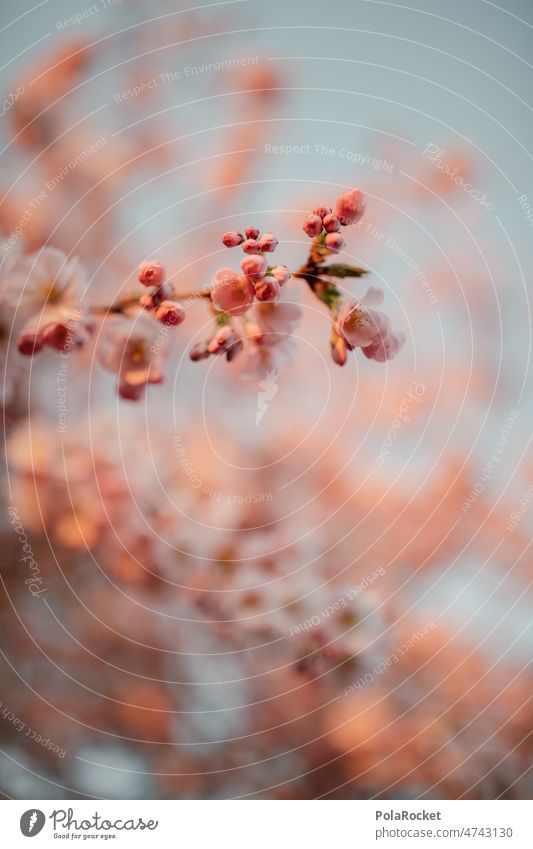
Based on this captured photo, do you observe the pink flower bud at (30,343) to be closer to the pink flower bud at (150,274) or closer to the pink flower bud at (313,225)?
the pink flower bud at (150,274)

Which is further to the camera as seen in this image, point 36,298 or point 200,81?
point 200,81

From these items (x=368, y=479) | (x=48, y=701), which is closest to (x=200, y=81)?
(x=368, y=479)

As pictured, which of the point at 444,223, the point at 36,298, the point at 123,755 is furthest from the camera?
the point at 444,223

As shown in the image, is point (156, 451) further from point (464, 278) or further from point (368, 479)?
point (464, 278)

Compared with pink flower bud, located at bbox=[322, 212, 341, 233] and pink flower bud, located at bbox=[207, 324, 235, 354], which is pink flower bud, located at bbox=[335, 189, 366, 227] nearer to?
pink flower bud, located at bbox=[322, 212, 341, 233]
